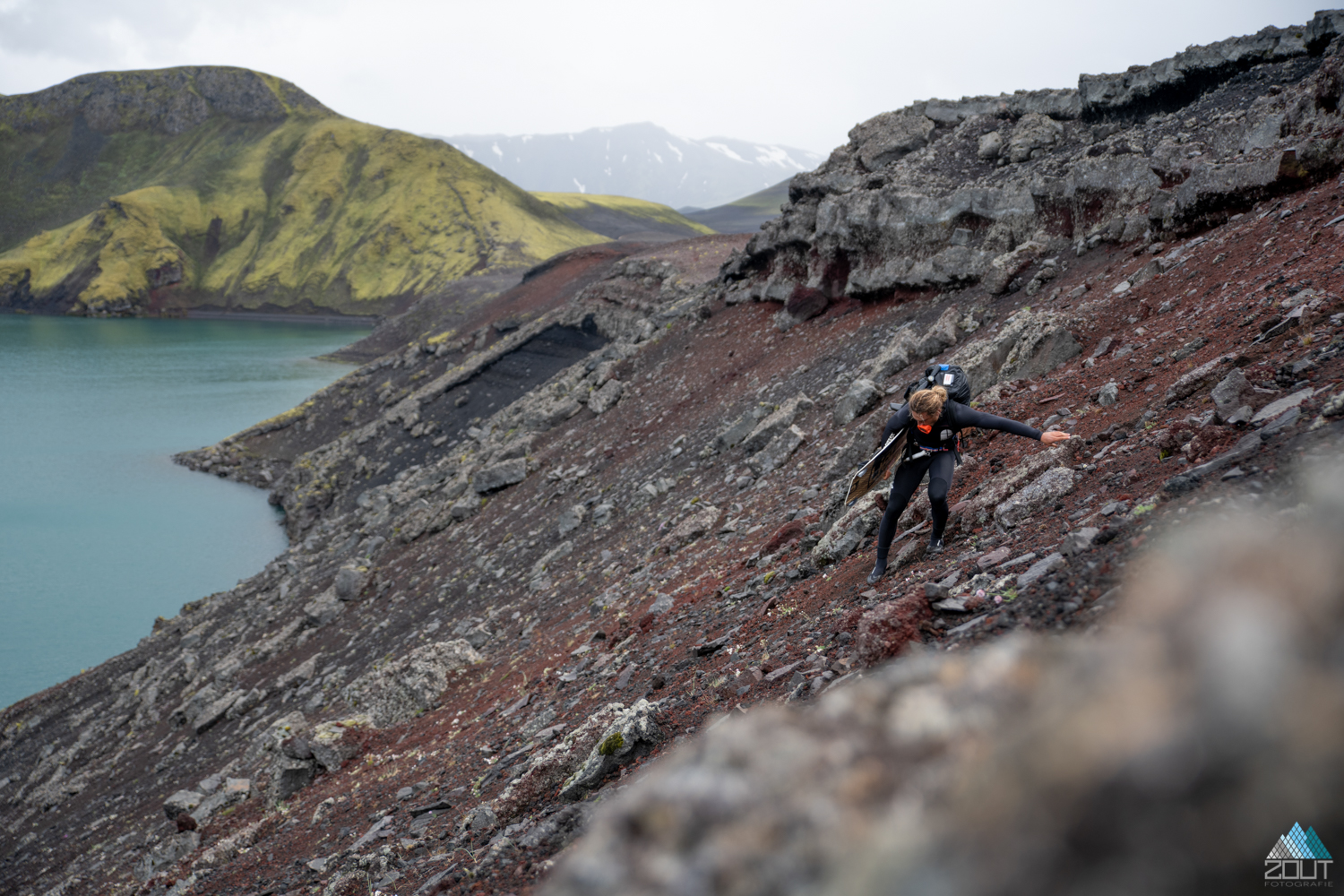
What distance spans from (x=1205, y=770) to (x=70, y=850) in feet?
63.4

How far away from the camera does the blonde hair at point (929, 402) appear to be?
6684 millimetres

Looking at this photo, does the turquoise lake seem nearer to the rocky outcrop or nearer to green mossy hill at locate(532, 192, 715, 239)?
the rocky outcrop

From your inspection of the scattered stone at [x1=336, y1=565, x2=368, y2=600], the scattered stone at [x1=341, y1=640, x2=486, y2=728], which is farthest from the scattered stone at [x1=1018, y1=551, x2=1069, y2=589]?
the scattered stone at [x1=336, y1=565, x2=368, y2=600]

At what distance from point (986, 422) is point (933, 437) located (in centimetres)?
49

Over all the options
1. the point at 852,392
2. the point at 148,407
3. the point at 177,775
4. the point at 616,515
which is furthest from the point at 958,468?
the point at 148,407

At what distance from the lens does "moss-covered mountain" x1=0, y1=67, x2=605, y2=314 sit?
11988 centimetres

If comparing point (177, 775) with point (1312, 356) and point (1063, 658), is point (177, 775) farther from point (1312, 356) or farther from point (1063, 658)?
point (1312, 356)

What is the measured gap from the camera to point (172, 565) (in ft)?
112

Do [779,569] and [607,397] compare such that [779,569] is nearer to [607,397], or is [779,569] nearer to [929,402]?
[929,402]

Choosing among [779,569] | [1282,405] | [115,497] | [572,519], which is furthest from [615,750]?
[115,497]

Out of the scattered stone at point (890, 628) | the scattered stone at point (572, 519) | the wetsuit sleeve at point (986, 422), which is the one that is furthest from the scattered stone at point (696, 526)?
the scattered stone at point (890, 628)

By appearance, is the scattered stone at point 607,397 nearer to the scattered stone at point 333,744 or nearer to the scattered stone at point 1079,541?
the scattered stone at point 333,744

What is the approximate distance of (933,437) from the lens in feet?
22.7

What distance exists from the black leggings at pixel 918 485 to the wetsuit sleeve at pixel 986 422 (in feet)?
1.17
